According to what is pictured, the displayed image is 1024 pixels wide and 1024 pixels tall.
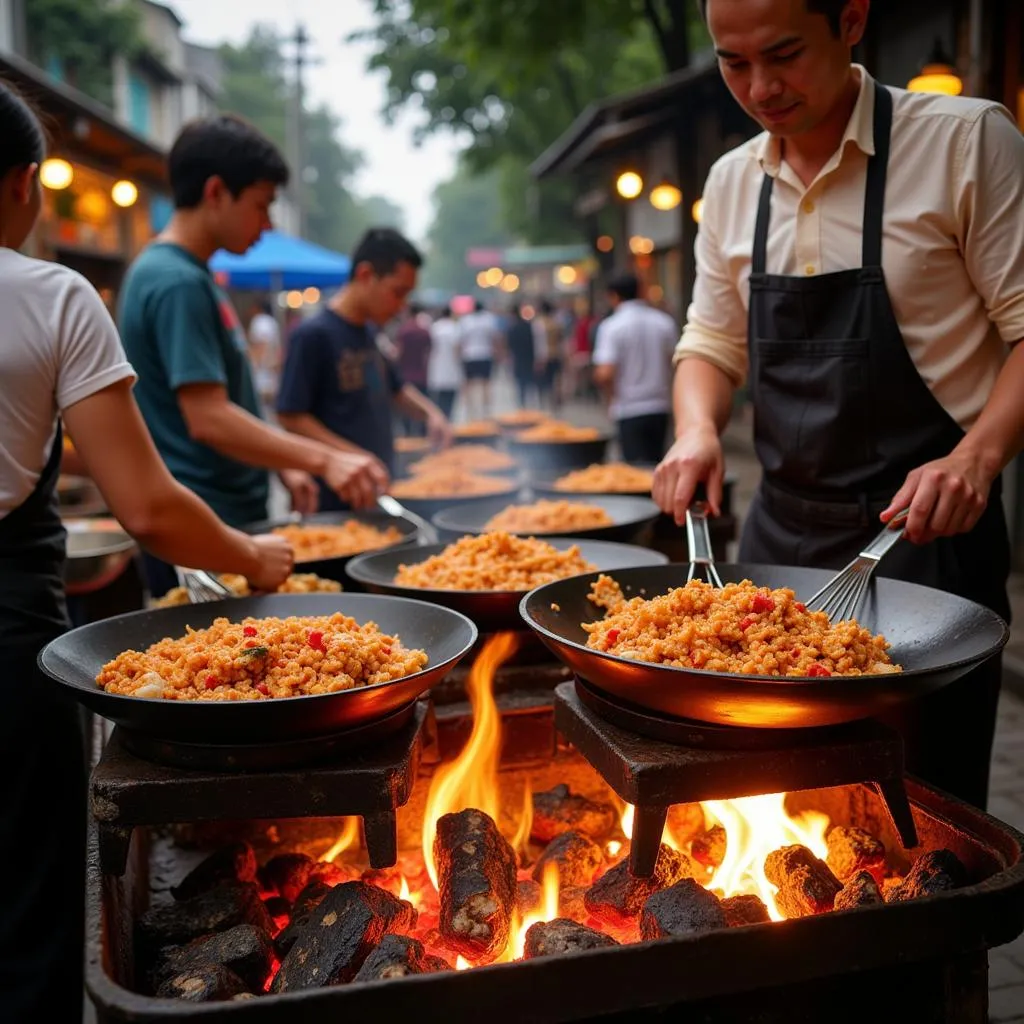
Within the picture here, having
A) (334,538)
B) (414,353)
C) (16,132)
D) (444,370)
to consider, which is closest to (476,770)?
(334,538)

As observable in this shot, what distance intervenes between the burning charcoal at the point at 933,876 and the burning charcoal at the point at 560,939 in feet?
1.64

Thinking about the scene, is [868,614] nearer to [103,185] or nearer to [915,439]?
[915,439]

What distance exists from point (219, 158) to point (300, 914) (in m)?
2.56

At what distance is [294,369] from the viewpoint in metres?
5.02

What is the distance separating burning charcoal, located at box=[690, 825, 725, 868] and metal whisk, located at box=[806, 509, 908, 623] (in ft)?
1.93

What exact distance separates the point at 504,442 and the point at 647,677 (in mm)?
6112

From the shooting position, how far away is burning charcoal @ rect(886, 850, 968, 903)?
1.69 metres

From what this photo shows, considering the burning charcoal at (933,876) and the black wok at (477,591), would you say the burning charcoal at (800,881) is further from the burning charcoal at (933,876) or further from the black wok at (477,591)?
the black wok at (477,591)

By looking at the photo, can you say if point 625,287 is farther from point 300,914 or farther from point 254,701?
point 254,701

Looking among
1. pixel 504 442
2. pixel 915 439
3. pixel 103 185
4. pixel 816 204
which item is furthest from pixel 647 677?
pixel 103 185

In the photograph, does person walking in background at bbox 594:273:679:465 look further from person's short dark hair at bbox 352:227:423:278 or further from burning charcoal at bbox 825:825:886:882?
burning charcoal at bbox 825:825:886:882

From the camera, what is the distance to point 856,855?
2084 mm

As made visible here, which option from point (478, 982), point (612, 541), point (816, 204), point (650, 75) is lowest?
point (478, 982)

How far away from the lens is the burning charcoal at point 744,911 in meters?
1.77
